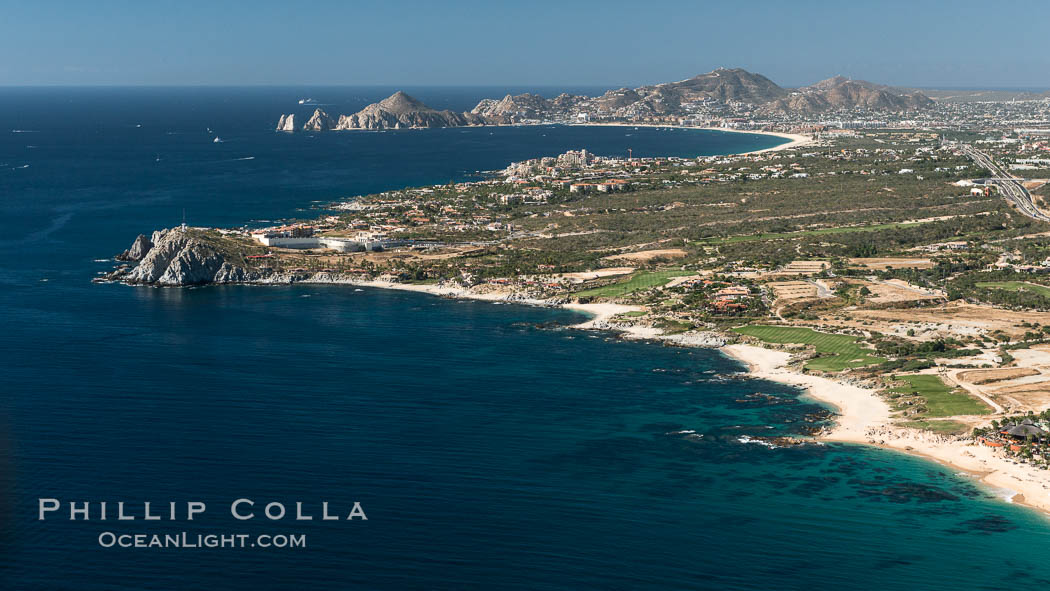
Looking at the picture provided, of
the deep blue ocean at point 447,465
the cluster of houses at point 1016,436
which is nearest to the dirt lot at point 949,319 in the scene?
the deep blue ocean at point 447,465

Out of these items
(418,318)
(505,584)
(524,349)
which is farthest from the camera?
(418,318)

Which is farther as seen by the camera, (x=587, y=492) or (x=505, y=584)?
(x=587, y=492)

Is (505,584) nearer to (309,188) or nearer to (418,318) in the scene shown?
(418,318)

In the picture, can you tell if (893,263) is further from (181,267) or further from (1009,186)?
(181,267)

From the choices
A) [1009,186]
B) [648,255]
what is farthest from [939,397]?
[1009,186]

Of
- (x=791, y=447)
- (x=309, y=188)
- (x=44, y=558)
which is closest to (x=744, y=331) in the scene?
(x=791, y=447)

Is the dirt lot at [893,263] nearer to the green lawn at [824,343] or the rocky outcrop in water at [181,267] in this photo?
the green lawn at [824,343]

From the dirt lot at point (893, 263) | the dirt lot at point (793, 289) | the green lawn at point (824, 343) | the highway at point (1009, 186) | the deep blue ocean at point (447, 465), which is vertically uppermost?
the highway at point (1009, 186)
